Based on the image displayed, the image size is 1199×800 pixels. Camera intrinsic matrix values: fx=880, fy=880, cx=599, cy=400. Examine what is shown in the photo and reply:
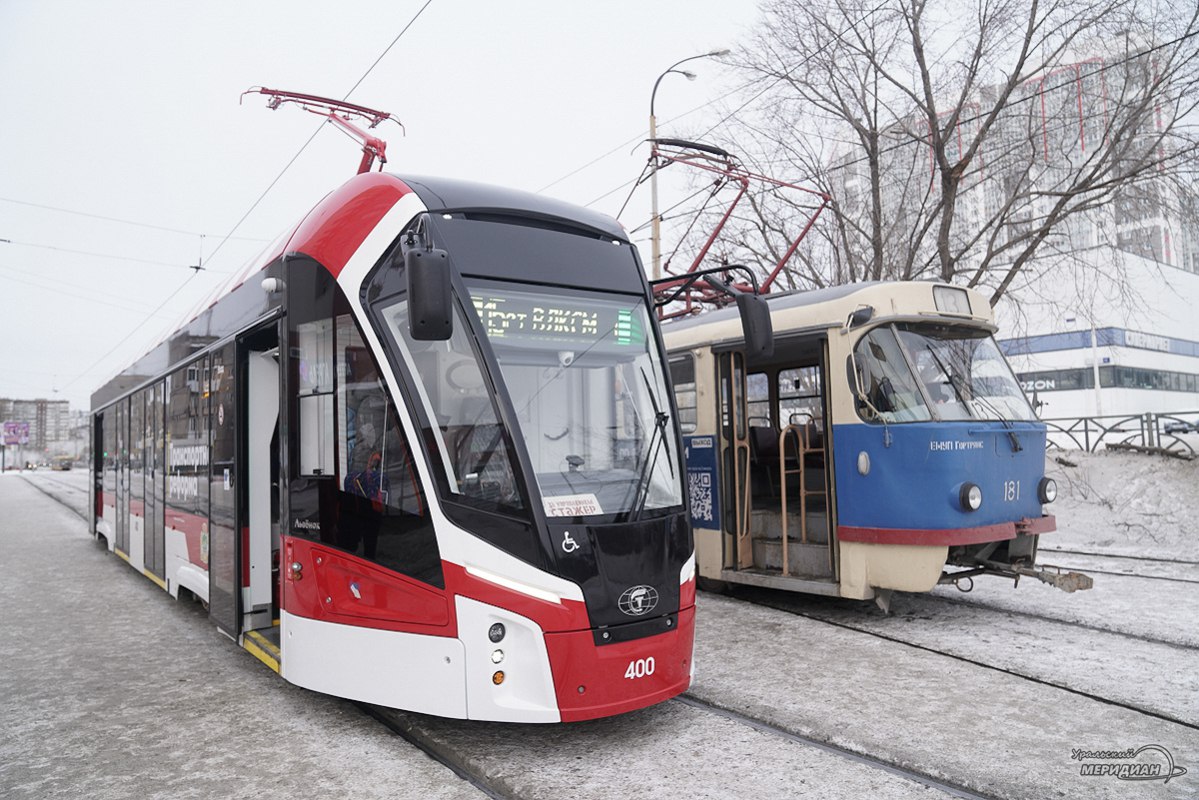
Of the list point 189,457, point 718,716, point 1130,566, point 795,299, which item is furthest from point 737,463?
point 1130,566

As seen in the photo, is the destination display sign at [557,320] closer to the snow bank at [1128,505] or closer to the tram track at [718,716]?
the tram track at [718,716]

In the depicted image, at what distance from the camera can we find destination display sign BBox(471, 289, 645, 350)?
485 centimetres

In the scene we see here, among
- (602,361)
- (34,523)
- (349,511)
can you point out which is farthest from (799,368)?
(34,523)

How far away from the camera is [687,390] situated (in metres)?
9.50

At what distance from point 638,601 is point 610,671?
1.30 ft

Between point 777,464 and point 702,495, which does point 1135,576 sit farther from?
point 702,495

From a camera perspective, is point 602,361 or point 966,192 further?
point 966,192

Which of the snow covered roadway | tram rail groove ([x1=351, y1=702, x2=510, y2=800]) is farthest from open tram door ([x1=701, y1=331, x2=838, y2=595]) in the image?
tram rail groove ([x1=351, y1=702, x2=510, y2=800])

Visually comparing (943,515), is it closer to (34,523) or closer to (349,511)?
(349,511)

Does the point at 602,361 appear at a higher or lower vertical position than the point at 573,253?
lower

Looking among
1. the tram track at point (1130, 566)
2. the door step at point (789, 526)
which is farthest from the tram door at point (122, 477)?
Result: the tram track at point (1130, 566)

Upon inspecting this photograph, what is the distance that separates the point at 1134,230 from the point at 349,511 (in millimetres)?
14846

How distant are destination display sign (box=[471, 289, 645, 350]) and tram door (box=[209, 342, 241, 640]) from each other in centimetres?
280

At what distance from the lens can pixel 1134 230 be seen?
15.0 meters
